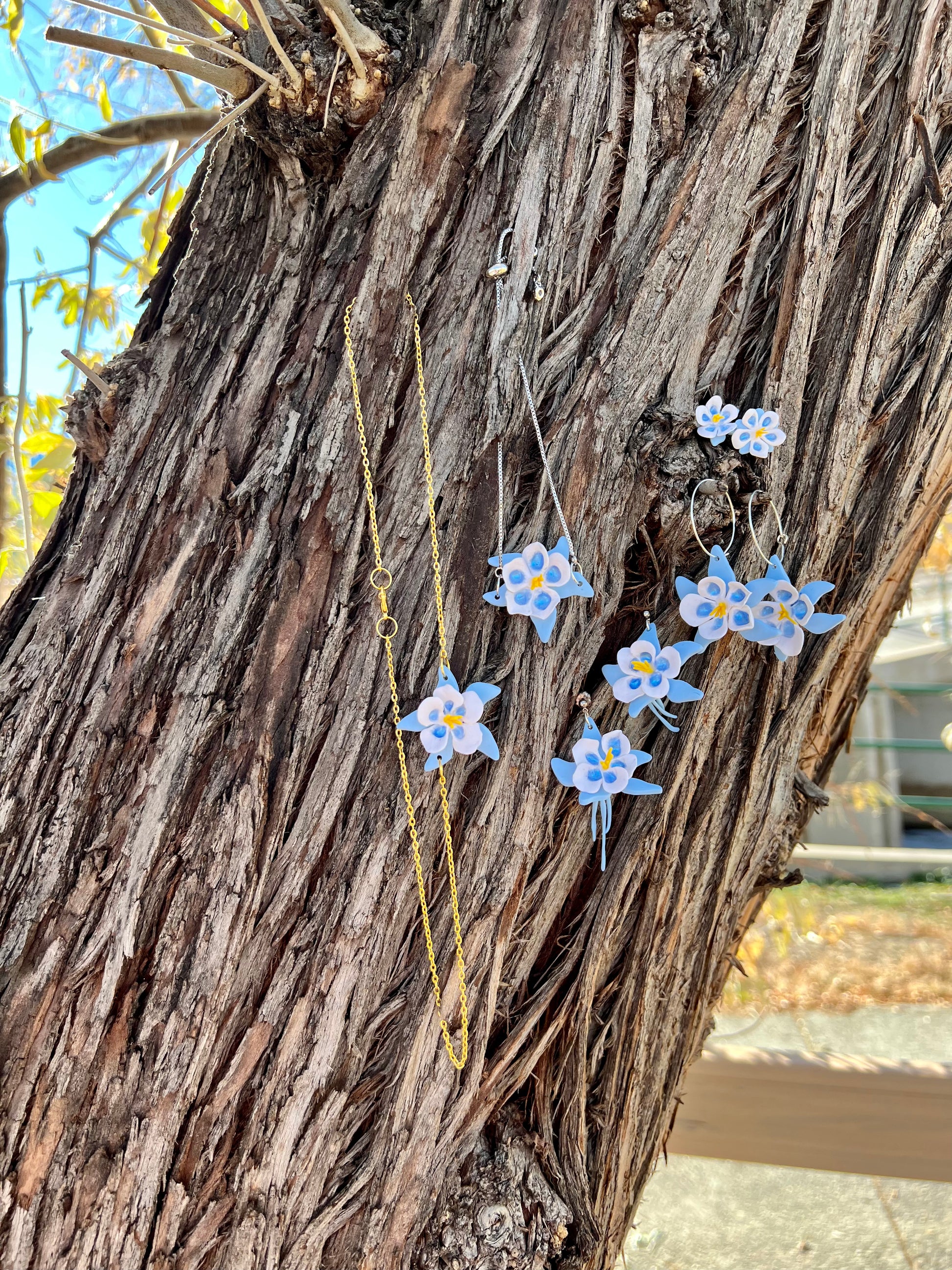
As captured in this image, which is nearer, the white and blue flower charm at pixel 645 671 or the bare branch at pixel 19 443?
the white and blue flower charm at pixel 645 671

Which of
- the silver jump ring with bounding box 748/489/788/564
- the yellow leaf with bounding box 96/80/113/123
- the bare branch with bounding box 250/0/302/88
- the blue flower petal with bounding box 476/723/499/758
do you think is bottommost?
the blue flower petal with bounding box 476/723/499/758

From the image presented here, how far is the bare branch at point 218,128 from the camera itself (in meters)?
0.89

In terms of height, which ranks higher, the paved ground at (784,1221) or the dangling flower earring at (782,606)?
the dangling flower earring at (782,606)

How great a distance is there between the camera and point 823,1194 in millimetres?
2604

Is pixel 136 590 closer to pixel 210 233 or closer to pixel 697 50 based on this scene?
pixel 210 233

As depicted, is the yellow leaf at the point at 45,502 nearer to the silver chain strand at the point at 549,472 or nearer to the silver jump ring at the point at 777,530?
the silver chain strand at the point at 549,472

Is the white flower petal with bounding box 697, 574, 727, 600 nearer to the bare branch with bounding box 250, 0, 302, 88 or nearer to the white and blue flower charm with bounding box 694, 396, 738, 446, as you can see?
the white and blue flower charm with bounding box 694, 396, 738, 446

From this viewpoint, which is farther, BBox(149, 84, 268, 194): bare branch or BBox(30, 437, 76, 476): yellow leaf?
BBox(30, 437, 76, 476): yellow leaf

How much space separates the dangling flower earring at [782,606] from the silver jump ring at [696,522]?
18 millimetres

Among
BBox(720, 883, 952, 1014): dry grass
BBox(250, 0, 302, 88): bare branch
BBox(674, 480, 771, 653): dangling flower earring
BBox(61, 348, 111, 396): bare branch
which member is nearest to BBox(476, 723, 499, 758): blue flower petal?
BBox(674, 480, 771, 653): dangling flower earring

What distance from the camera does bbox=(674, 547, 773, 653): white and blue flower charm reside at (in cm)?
94

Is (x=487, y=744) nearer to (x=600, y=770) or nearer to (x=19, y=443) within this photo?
(x=600, y=770)

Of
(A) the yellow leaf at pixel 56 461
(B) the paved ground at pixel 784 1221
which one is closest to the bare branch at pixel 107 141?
(A) the yellow leaf at pixel 56 461

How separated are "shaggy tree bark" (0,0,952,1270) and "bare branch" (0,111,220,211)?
2.31ft
